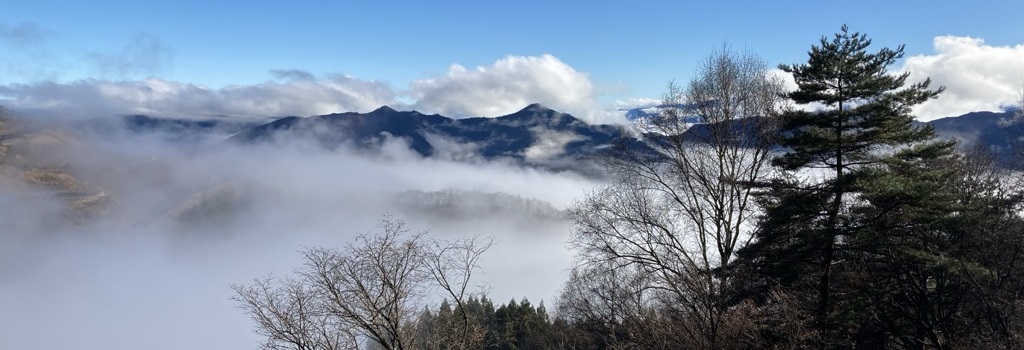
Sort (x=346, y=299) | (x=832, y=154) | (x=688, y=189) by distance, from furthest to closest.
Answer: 1. (x=832, y=154)
2. (x=688, y=189)
3. (x=346, y=299)

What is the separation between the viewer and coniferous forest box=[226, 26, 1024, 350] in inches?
410

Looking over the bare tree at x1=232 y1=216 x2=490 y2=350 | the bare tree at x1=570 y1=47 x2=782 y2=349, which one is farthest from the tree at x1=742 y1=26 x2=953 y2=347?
the bare tree at x1=232 y1=216 x2=490 y2=350

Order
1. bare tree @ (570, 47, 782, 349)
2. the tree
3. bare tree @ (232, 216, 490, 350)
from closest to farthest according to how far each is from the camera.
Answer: bare tree @ (232, 216, 490, 350), bare tree @ (570, 47, 782, 349), the tree

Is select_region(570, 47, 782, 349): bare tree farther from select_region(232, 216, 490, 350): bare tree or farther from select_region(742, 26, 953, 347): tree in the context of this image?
select_region(232, 216, 490, 350): bare tree

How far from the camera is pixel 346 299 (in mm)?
9984

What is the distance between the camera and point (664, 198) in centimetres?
1352

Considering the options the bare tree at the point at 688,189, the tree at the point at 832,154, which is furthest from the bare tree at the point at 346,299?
the tree at the point at 832,154

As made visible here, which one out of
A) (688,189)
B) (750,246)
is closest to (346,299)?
(688,189)

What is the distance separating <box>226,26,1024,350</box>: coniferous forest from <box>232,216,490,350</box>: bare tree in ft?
0.10

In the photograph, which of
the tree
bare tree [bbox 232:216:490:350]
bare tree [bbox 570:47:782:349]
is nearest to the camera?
bare tree [bbox 232:216:490:350]

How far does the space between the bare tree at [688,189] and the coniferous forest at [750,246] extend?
4 centimetres

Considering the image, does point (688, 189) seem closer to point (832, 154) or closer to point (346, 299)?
point (832, 154)

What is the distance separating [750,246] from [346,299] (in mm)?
12340

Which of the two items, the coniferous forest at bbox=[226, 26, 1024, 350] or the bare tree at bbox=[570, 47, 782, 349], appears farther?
the bare tree at bbox=[570, 47, 782, 349]
